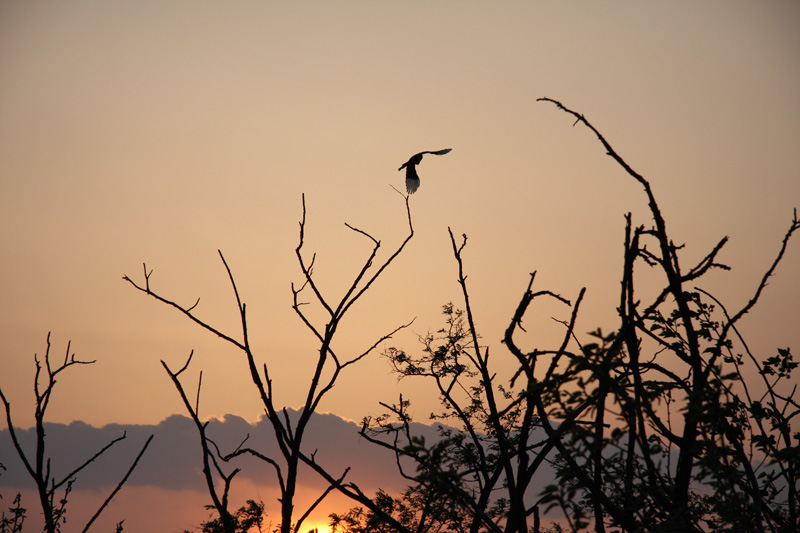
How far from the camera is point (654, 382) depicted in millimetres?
3281

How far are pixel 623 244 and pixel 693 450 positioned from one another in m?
1.04

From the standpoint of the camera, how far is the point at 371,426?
1585 cm

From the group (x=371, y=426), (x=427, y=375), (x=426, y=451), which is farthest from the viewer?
(x=427, y=375)

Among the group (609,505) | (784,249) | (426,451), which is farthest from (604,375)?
(784,249)

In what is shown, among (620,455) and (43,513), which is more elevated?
(620,455)

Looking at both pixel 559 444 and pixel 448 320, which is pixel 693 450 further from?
pixel 448 320

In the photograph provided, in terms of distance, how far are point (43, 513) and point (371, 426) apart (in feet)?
40.8

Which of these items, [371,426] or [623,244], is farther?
[371,426]

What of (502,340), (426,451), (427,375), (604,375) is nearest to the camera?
(604,375)

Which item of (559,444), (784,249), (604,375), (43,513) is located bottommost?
(43,513)

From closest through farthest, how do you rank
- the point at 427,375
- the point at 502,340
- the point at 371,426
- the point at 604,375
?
the point at 604,375, the point at 502,340, the point at 371,426, the point at 427,375

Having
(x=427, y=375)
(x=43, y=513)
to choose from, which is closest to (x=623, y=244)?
(x=43, y=513)

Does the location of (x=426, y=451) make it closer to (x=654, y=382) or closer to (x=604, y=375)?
(x=604, y=375)

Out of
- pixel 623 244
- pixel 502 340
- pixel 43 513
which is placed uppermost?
pixel 623 244
